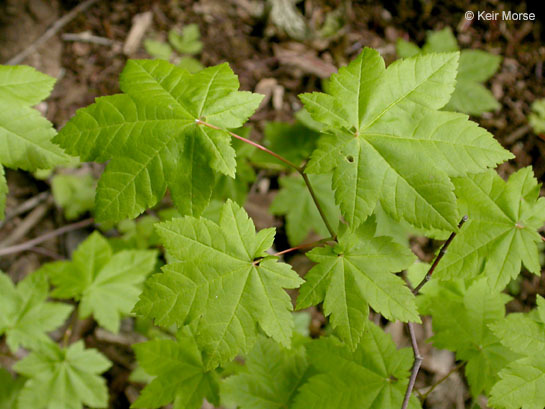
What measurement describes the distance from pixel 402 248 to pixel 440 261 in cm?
21

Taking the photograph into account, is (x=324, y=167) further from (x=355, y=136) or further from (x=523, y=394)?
(x=523, y=394)

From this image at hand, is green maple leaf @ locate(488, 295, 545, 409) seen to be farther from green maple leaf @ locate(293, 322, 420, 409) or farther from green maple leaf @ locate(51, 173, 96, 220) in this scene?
green maple leaf @ locate(51, 173, 96, 220)

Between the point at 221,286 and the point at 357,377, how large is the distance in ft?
2.59

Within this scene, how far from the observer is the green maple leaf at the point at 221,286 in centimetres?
149

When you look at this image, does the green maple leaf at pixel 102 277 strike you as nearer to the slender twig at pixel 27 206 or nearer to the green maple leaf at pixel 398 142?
the slender twig at pixel 27 206

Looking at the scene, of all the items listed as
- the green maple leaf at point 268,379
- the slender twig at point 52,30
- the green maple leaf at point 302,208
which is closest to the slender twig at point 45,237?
the slender twig at point 52,30

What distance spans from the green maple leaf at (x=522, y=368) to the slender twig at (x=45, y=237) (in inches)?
123

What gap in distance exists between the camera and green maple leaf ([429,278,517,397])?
1.94 m

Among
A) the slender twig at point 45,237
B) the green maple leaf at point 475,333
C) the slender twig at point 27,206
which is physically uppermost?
the green maple leaf at point 475,333

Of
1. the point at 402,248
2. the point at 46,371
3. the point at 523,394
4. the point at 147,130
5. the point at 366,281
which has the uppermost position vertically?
the point at 147,130

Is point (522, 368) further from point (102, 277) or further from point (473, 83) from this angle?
point (473, 83)

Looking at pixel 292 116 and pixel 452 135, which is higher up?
pixel 452 135

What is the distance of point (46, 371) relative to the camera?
2631 mm

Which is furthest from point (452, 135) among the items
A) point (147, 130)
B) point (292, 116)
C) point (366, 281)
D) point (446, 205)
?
point (292, 116)
